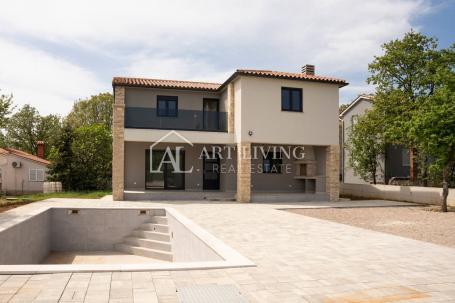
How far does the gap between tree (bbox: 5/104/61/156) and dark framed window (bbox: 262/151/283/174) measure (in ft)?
105

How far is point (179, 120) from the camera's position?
1912 centimetres

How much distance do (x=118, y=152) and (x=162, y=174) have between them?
3.66m

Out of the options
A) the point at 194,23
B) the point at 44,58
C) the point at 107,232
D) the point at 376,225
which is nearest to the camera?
the point at 376,225

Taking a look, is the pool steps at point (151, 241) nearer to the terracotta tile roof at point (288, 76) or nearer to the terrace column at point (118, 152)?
the terrace column at point (118, 152)

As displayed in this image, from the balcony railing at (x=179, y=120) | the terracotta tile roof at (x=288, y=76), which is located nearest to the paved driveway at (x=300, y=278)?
the terracotta tile roof at (x=288, y=76)

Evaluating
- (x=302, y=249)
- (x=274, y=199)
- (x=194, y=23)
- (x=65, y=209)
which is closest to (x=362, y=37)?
(x=194, y=23)

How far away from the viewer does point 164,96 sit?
20562mm

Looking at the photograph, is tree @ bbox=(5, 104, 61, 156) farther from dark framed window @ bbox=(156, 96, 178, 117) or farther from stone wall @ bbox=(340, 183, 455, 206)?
stone wall @ bbox=(340, 183, 455, 206)

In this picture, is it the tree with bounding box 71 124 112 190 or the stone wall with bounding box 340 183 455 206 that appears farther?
the tree with bounding box 71 124 112 190

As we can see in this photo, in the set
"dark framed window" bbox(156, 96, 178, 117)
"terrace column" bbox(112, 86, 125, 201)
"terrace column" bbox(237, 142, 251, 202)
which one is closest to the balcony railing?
"terrace column" bbox(112, 86, 125, 201)

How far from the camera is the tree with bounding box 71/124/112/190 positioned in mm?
24172

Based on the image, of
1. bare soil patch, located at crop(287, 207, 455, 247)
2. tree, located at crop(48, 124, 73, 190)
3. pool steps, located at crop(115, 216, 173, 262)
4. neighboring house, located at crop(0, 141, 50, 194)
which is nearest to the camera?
bare soil patch, located at crop(287, 207, 455, 247)

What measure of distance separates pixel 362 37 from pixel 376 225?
6.86 metres

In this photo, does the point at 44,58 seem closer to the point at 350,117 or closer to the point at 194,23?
the point at 194,23
